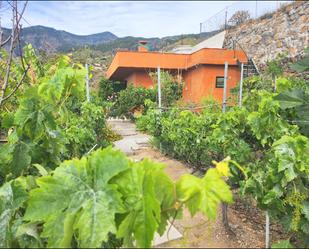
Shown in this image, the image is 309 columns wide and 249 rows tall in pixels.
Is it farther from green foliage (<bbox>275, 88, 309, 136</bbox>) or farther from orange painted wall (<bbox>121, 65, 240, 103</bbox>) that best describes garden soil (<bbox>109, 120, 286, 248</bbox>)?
orange painted wall (<bbox>121, 65, 240, 103</bbox>)

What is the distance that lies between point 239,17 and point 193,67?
5248 millimetres

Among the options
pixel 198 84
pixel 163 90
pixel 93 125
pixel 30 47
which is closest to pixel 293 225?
pixel 30 47

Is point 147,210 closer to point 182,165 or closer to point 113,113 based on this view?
point 182,165

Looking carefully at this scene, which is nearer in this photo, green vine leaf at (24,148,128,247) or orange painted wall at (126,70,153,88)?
green vine leaf at (24,148,128,247)

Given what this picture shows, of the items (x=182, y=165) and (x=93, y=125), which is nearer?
(x=182, y=165)

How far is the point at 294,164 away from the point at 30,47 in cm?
436

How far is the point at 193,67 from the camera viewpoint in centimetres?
1556

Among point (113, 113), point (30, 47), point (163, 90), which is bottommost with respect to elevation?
point (113, 113)

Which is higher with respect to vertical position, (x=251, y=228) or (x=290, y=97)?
(x=290, y=97)

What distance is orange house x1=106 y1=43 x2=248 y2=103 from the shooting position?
1459 centimetres

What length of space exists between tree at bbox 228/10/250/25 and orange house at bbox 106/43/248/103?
3861mm

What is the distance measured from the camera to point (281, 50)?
14.1 meters

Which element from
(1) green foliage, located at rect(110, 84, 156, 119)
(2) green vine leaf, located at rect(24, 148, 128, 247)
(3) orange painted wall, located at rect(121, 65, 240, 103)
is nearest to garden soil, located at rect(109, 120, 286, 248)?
(2) green vine leaf, located at rect(24, 148, 128, 247)

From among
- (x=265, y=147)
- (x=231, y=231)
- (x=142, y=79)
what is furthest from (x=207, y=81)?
(x=231, y=231)
